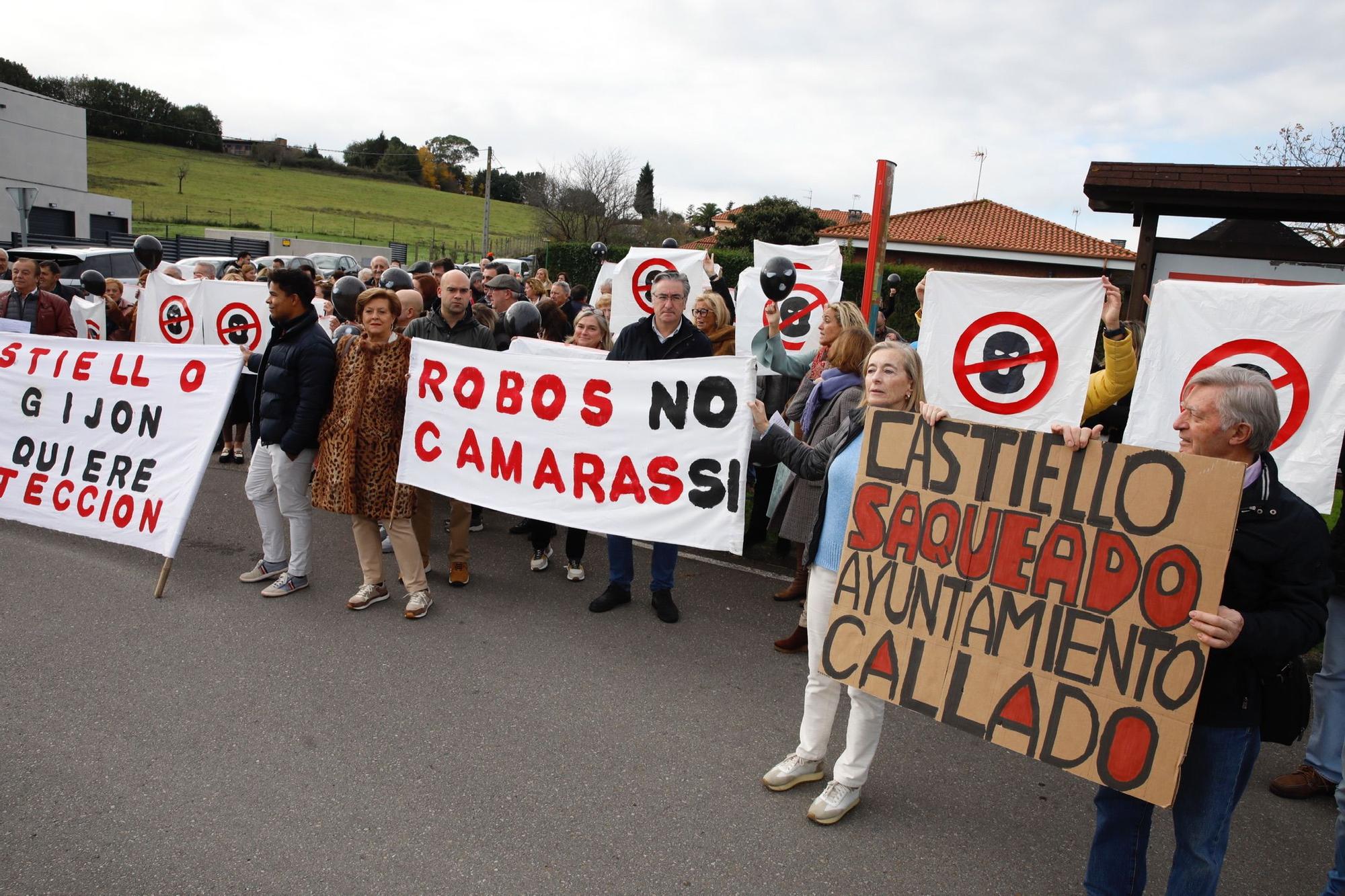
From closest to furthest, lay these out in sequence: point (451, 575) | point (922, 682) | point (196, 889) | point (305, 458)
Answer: point (196, 889) → point (922, 682) → point (305, 458) → point (451, 575)

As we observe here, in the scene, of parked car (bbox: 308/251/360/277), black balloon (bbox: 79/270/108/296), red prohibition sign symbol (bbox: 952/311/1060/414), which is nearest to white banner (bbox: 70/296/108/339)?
black balloon (bbox: 79/270/108/296)

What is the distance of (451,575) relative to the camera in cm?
551

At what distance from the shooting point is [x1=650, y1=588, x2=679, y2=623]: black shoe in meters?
5.08

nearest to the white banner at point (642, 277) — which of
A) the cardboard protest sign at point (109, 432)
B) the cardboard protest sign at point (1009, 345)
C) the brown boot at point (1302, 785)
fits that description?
the cardboard protest sign at point (1009, 345)

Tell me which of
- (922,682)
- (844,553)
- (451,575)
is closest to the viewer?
(922,682)

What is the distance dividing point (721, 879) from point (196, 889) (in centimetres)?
168

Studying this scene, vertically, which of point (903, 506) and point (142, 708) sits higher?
point (903, 506)

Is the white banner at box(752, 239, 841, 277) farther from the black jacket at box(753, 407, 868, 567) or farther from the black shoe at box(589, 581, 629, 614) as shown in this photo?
the black jacket at box(753, 407, 868, 567)

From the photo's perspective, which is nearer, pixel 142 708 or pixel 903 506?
pixel 903 506

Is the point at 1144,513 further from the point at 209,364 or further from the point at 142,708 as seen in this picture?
the point at 209,364

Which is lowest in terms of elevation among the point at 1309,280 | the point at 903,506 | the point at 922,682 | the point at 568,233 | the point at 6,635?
the point at 6,635

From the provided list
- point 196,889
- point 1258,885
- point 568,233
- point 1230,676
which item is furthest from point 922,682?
point 568,233

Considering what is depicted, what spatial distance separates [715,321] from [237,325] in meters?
4.87

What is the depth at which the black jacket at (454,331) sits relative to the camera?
19.2 ft
